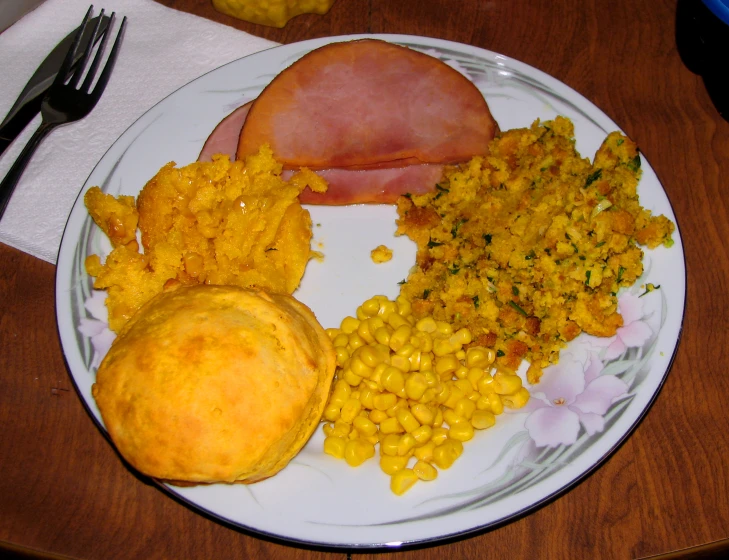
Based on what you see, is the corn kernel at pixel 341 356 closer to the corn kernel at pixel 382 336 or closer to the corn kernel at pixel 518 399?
the corn kernel at pixel 382 336

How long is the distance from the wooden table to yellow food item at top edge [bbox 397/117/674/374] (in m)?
0.32

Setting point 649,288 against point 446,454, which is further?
point 649,288

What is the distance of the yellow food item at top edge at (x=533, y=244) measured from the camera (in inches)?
68.9

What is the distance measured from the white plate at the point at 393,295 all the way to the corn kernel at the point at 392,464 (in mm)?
24

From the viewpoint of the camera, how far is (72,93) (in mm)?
2264

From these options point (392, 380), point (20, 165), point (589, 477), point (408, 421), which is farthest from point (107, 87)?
point (589, 477)

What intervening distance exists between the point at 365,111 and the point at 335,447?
1086 millimetres

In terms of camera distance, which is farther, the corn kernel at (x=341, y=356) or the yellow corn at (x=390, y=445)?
the corn kernel at (x=341, y=356)

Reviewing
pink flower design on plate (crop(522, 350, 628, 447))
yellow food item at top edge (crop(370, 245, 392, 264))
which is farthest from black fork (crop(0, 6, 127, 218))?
pink flower design on plate (crop(522, 350, 628, 447))

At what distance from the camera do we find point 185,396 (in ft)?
4.73

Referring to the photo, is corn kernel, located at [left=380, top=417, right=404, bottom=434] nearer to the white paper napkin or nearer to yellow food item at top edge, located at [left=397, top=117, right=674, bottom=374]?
yellow food item at top edge, located at [left=397, top=117, right=674, bottom=374]

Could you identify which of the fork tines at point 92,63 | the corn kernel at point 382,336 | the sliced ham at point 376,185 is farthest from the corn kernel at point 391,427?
the fork tines at point 92,63

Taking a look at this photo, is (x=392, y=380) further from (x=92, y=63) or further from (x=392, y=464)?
(x=92, y=63)

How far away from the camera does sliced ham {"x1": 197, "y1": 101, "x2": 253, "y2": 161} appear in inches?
82.5
